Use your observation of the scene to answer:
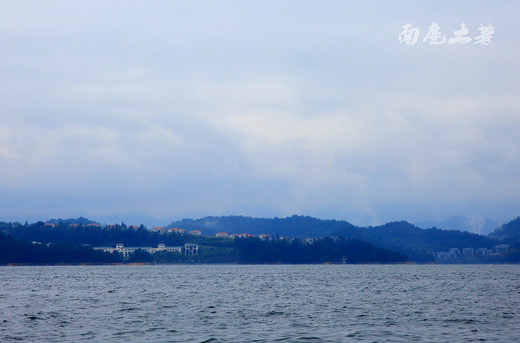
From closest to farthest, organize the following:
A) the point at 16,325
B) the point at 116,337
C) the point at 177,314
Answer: the point at 116,337 < the point at 16,325 < the point at 177,314

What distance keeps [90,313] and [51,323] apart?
9590 millimetres

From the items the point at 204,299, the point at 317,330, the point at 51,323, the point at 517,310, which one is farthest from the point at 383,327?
the point at 204,299

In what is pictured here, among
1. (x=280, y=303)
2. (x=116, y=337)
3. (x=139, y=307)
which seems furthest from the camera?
(x=280, y=303)

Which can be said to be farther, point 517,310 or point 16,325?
point 517,310

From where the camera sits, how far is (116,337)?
158 feet

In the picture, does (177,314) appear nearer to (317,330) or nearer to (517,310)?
(317,330)

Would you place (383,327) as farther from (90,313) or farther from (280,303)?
(90,313)

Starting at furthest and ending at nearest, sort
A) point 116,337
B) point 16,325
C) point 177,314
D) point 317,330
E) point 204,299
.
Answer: point 204,299, point 177,314, point 16,325, point 317,330, point 116,337

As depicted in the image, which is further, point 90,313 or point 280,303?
point 280,303

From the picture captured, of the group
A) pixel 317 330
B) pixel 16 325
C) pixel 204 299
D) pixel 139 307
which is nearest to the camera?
pixel 317 330

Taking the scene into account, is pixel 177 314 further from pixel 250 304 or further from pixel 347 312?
pixel 347 312

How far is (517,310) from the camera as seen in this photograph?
67.9m

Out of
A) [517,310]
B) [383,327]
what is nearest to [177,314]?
[383,327]

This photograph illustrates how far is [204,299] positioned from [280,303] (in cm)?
1400
